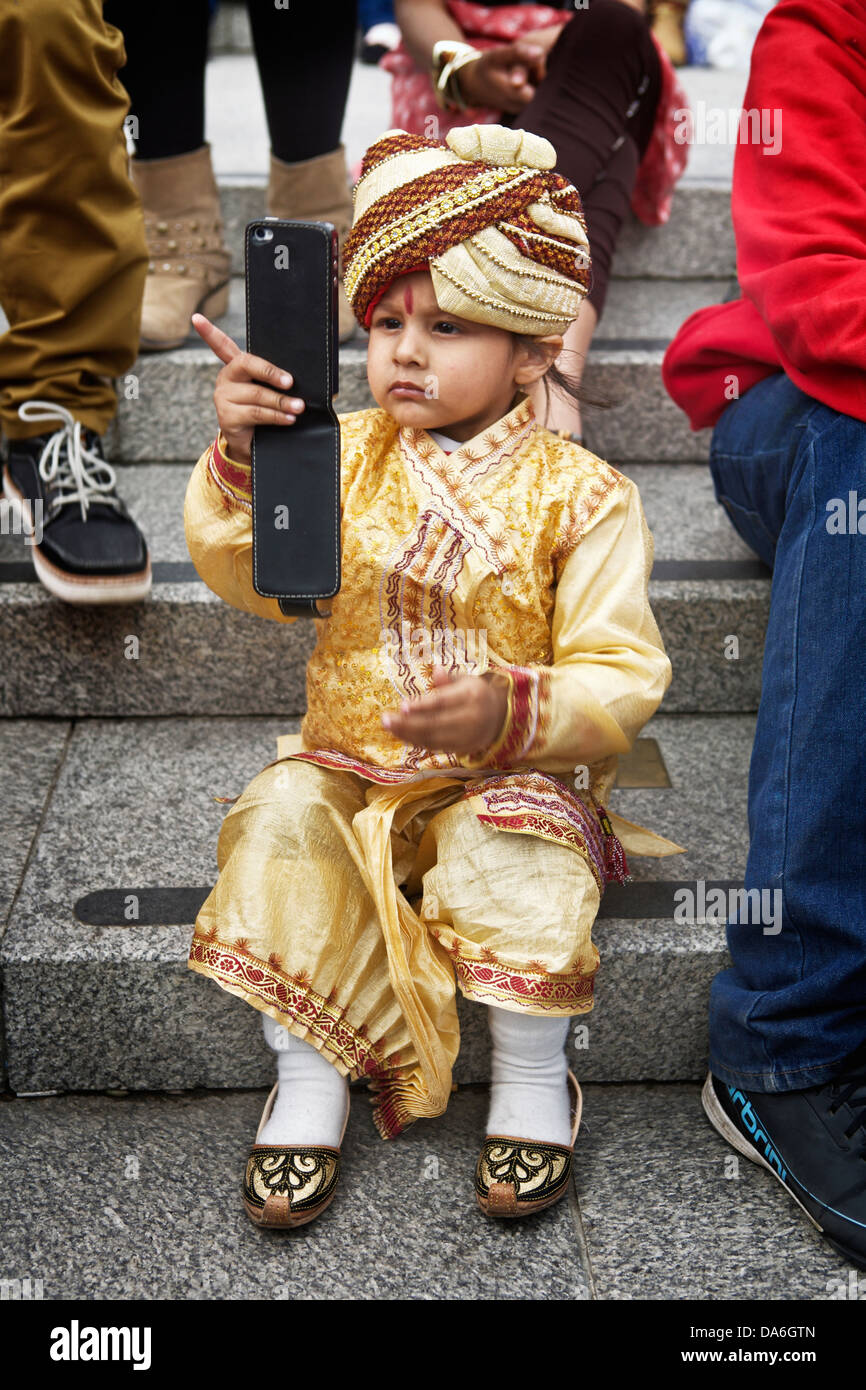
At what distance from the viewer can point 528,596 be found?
1.43m

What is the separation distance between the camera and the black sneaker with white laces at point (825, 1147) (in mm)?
1367

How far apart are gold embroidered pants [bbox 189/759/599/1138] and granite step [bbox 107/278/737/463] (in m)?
1.05

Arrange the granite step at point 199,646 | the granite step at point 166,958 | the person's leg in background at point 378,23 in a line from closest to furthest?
the granite step at point 166,958, the granite step at point 199,646, the person's leg in background at point 378,23

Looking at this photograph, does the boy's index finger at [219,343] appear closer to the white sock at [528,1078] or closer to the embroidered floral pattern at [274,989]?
the embroidered floral pattern at [274,989]

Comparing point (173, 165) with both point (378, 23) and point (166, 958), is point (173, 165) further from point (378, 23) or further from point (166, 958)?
point (378, 23)

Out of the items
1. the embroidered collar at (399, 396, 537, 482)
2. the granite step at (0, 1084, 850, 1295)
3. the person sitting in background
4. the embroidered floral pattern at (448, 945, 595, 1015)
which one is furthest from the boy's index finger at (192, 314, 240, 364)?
the granite step at (0, 1084, 850, 1295)

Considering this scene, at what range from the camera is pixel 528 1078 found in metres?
1.44

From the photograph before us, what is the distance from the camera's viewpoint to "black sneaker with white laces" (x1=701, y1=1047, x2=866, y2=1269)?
1.37m

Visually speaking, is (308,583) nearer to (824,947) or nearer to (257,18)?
(824,947)

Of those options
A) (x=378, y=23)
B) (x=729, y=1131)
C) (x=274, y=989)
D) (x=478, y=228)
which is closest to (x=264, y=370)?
(x=478, y=228)

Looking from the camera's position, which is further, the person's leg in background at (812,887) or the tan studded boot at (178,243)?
the tan studded boot at (178,243)

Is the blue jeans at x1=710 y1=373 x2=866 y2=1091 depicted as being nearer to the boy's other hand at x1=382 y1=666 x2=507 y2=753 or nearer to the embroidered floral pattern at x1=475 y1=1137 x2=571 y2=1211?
the embroidered floral pattern at x1=475 y1=1137 x2=571 y2=1211

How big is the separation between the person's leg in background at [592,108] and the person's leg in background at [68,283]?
0.70m

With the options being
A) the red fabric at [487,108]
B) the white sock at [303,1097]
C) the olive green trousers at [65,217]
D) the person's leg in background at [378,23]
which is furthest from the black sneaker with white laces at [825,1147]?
the person's leg in background at [378,23]
